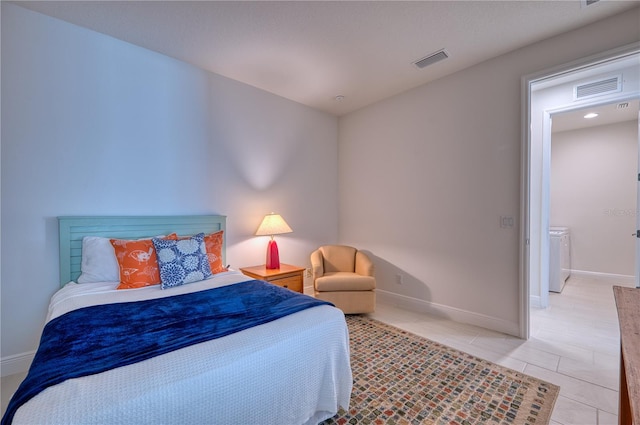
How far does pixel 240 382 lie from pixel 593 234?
6.27m

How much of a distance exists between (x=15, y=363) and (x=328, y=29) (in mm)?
3615

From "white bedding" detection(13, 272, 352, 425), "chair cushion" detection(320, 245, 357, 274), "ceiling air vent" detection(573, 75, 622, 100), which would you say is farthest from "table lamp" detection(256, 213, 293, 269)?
"ceiling air vent" detection(573, 75, 622, 100)

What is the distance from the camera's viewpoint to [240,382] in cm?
123

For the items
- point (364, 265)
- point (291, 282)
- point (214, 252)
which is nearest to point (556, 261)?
point (364, 265)

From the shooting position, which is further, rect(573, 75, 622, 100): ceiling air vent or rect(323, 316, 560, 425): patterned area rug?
rect(573, 75, 622, 100): ceiling air vent

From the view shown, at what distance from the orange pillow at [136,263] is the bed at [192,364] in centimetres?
10

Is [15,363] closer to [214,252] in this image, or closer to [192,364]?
[214,252]

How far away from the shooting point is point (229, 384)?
120 centimetres

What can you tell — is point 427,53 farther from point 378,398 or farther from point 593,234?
point 593,234

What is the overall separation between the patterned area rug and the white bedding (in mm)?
311

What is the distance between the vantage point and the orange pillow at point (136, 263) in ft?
7.36

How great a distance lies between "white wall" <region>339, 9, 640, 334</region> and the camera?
2.75 m

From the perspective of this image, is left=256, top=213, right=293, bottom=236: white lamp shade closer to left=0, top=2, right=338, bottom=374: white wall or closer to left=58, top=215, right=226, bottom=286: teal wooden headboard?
left=0, top=2, right=338, bottom=374: white wall

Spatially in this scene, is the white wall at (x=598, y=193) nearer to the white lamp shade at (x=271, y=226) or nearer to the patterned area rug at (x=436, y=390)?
the patterned area rug at (x=436, y=390)
